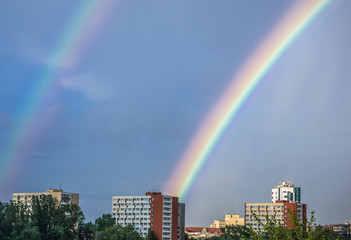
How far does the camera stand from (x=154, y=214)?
131750 millimetres

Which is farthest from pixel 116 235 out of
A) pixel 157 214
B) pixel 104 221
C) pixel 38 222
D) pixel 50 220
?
pixel 157 214

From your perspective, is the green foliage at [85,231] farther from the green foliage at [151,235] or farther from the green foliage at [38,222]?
the green foliage at [38,222]

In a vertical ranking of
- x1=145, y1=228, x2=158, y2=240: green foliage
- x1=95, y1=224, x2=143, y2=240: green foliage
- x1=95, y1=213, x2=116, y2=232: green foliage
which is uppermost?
x1=95, y1=213, x2=116, y2=232: green foliage

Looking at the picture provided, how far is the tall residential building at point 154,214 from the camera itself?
12950cm

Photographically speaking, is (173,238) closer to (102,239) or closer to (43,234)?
(102,239)

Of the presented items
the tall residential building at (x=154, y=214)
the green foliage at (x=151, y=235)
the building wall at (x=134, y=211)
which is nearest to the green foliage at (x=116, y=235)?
the green foliage at (x=151, y=235)

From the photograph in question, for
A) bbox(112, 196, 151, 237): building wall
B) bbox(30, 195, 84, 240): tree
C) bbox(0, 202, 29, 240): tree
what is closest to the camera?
bbox(0, 202, 29, 240): tree

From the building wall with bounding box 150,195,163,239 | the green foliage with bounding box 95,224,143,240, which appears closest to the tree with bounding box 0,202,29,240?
the green foliage with bounding box 95,224,143,240

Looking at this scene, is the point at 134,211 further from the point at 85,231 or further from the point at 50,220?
the point at 50,220

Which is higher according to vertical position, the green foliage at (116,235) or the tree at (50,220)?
the tree at (50,220)

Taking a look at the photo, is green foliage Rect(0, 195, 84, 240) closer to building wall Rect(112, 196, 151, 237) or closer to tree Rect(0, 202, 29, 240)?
tree Rect(0, 202, 29, 240)

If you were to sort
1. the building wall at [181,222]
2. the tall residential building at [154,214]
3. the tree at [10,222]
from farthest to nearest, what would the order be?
1. the building wall at [181,222]
2. the tall residential building at [154,214]
3. the tree at [10,222]

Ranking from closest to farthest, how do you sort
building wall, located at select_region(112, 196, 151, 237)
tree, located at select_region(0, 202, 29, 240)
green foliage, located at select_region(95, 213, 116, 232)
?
tree, located at select_region(0, 202, 29, 240) < green foliage, located at select_region(95, 213, 116, 232) < building wall, located at select_region(112, 196, 151, 237)

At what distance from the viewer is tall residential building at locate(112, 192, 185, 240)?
129500 millimetres
